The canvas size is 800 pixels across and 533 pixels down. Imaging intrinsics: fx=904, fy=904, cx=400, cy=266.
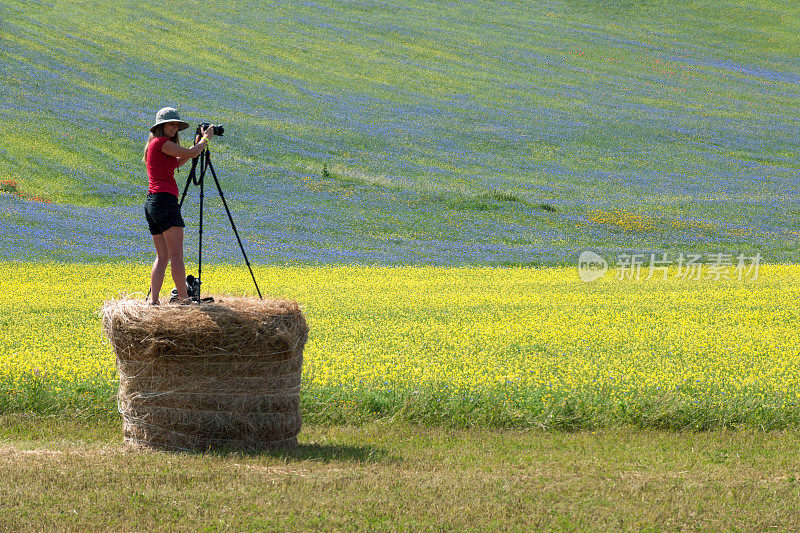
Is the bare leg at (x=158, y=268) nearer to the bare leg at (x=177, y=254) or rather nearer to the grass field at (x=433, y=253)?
the bare leg at (x=177, y=254)

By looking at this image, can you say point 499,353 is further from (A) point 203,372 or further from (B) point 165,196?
(B) point 165,196

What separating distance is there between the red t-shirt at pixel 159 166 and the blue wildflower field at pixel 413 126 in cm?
1724

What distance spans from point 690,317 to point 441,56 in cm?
5709

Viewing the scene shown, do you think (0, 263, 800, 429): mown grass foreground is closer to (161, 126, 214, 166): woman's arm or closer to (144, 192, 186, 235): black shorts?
(144, 192, 186, 235): black shorts

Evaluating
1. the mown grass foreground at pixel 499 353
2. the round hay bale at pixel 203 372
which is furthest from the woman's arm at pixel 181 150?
the mown grass foreground at pixel 499 353

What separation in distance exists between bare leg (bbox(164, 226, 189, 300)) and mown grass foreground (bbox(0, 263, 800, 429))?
1.97m

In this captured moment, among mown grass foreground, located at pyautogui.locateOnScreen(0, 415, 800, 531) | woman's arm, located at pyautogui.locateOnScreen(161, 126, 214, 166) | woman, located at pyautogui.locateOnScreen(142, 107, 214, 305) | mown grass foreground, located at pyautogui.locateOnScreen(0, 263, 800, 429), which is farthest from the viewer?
mown grass foreground, located at pyautogui.locateOnScreen(0, 263, 800, 429)

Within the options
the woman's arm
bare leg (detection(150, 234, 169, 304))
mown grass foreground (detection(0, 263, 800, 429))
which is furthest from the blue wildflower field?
the woman's arm

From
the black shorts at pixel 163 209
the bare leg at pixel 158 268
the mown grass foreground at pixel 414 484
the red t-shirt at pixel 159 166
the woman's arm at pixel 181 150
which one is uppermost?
the woman's arm at pixel 181 150

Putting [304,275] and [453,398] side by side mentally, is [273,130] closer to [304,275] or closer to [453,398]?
[304,275]

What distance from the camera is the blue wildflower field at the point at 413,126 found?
31650 mm

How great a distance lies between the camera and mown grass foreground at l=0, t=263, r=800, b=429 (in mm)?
9289

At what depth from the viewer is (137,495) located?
6.46m

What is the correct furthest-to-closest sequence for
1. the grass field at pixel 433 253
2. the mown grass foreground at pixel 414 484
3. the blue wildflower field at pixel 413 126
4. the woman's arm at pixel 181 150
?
the blue wildflower field at pixel 413 126
the woman's arm at pixel 181 150
the grass field at pixel 433 253
the mown grass foreground at pixel 414 484
